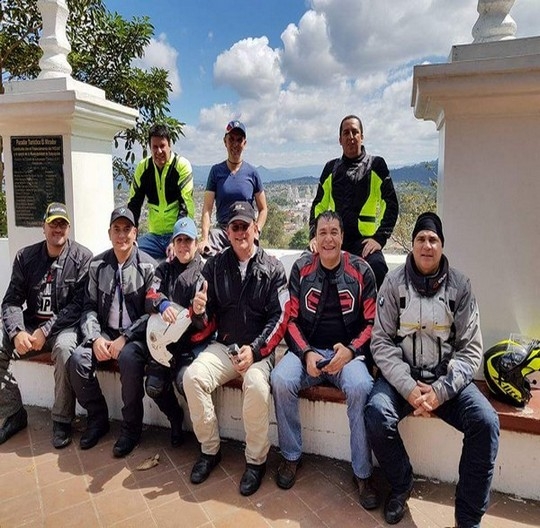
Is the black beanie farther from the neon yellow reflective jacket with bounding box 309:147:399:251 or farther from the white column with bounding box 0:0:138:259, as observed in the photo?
the white column with bounding box 0:0:138:259

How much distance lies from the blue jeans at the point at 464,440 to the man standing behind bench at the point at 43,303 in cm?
214

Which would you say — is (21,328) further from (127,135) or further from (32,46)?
(32,46)

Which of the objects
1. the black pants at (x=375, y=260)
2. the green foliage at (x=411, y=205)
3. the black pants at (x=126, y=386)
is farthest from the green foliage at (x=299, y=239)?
the black pants at (x=126, y=386)

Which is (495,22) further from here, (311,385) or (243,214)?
(311,385)

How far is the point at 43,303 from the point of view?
3447 millimetres

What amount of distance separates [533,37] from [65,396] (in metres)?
3.89

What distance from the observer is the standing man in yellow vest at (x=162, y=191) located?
156 inches

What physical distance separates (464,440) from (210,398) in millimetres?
1453

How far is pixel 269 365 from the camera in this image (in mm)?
2896

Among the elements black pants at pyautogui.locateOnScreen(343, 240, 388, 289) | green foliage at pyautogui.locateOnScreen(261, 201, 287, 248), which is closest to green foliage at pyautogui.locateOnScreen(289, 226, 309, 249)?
green foliage at pyautogui.locateOnScreen(261, 201, 287, 248)

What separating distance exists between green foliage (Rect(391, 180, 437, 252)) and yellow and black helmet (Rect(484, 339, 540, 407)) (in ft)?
13.1

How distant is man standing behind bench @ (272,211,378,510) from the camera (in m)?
2.69

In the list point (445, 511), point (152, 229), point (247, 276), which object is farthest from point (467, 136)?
point (152, 229)

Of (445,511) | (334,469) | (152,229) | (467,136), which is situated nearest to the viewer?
(445,511)
